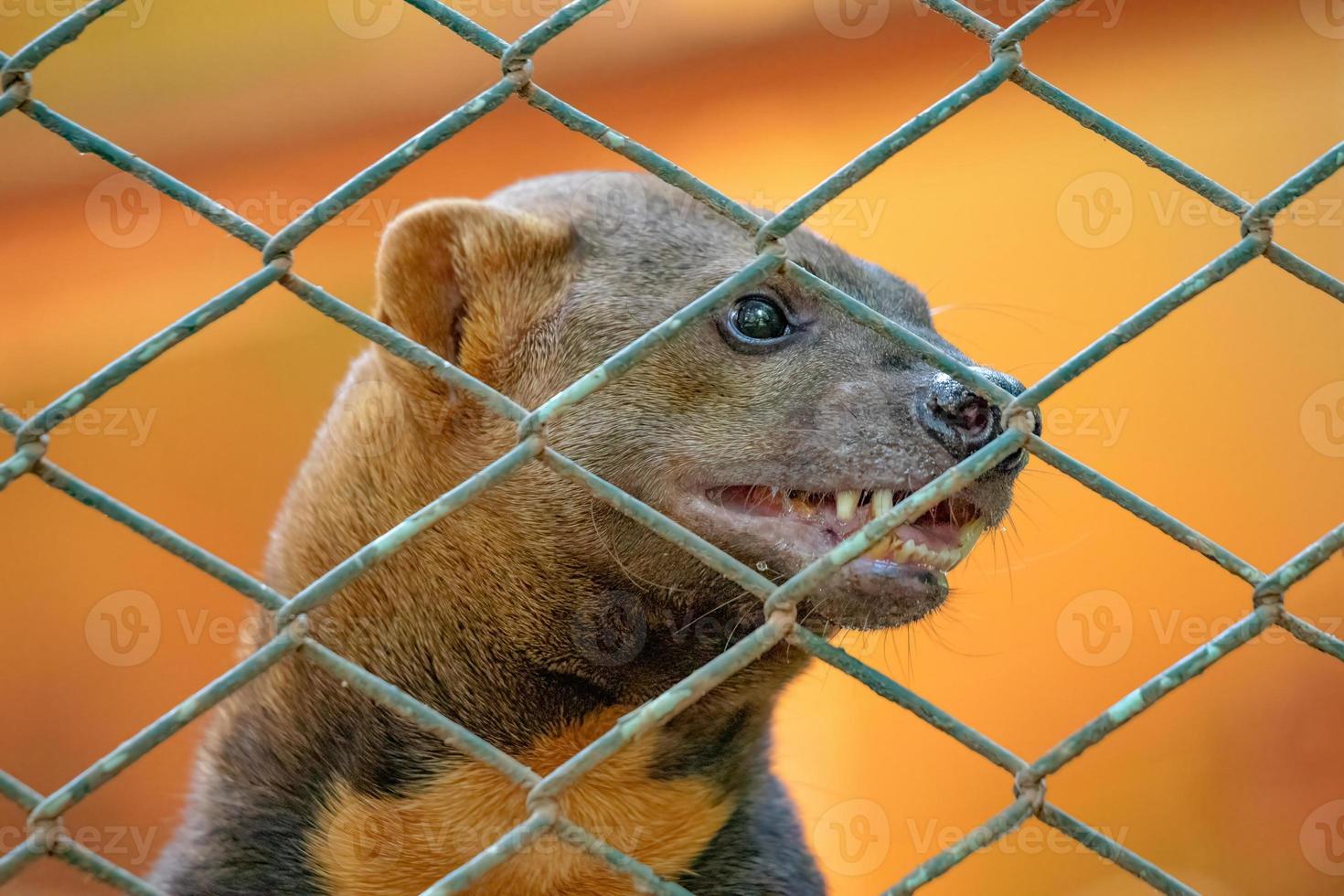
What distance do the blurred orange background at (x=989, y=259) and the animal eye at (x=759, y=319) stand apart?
90.2 inches

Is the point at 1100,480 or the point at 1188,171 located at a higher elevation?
the point at 1188,171

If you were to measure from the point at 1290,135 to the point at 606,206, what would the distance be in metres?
3.19

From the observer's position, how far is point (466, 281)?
2.72 m

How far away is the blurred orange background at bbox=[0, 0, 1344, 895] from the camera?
5.00m

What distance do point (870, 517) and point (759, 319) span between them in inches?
18.7

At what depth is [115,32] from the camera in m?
5.68

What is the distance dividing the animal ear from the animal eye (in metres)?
0.38

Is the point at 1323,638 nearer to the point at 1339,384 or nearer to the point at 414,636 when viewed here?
the point at 414,636

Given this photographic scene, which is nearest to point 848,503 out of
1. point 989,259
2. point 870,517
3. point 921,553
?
point 870,517

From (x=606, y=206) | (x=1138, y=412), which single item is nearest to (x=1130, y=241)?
(x=1138, y=412)

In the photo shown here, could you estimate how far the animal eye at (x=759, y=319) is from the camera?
8.68ft

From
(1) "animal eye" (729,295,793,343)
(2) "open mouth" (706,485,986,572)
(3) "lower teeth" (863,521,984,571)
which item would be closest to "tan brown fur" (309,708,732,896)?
(2) "open mouth" (706,485,986,572)

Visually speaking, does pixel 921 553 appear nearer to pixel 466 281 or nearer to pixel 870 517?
pixel 870 517

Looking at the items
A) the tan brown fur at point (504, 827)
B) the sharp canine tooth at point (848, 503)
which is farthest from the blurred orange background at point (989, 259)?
the sharp canine tooth at point (848, 503)
